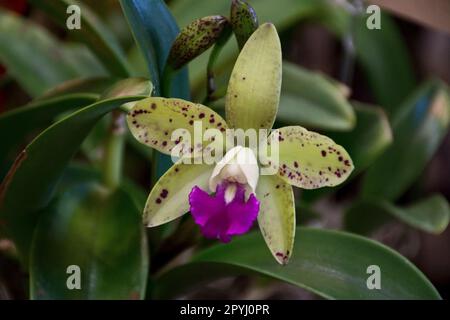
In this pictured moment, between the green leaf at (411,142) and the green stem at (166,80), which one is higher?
the green stem at (166,80)

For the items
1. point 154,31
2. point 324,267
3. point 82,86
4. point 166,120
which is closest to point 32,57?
point 82,86

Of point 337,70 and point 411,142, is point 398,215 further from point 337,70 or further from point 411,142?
point 337,70

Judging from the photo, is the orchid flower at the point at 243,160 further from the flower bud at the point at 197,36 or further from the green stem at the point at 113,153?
the green stem at the point at 113,153

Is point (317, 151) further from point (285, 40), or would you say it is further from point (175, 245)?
point (285, 40)

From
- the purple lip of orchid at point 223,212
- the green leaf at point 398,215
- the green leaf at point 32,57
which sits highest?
the green leaf at point 32,57

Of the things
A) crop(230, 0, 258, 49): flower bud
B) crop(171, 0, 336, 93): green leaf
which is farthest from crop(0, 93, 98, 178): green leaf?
crop(171, 0, 336, 93): green leaf

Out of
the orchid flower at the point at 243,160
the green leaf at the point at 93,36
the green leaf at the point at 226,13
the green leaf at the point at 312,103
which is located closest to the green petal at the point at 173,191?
the orchid flower at the point at 243,160

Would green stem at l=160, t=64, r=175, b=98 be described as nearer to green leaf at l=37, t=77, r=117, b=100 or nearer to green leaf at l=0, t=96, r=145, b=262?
green leaf at l=0, t=96, r=145, b=262
